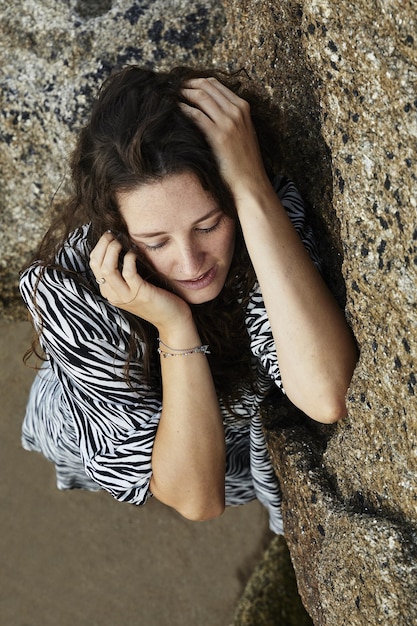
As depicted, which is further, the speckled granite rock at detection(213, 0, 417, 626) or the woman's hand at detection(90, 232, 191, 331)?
the woman's hand at detection(90, 232, 191, 331)

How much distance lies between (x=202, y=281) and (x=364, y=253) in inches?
16.5

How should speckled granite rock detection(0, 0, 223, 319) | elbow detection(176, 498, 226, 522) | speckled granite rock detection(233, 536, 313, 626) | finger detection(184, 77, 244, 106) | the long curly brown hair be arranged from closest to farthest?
1. the long curly brown hair
2. finger detection(184, 77, 244, 106)
3. elbow detection(176, 498, 226, 522)
4. speckled granite rock detection(0, 0, 223, 319)
5. speckled granite rock detection(233, 536, 313, 626)

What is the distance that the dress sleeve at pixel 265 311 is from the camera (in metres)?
1.93

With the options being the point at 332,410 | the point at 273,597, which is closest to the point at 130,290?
the point at 332,410

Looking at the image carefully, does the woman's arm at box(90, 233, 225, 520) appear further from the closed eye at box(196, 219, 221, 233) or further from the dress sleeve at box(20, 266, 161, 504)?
the closed eye at box(196, 219, 221, 233)

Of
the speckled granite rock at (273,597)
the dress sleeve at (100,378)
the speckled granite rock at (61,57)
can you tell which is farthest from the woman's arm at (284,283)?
the speckled granite rock at (273,597)

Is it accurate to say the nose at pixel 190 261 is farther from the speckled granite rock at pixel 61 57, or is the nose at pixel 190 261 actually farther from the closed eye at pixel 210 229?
the speckled granite rock at pixel 61 57

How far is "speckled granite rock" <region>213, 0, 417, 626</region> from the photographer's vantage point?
4.55ft

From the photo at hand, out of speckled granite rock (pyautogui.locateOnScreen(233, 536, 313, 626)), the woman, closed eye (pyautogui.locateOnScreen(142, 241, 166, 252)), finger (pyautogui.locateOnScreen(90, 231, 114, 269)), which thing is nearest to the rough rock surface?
the woman

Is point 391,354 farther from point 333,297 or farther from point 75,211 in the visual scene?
point 75,211

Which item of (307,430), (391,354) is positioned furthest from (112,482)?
(391,354)

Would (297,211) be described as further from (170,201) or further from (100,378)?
(100,378)

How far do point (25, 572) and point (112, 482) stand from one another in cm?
169

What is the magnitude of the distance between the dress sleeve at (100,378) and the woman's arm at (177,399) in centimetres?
6
